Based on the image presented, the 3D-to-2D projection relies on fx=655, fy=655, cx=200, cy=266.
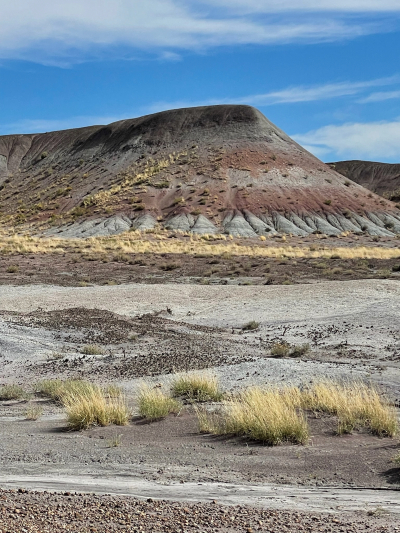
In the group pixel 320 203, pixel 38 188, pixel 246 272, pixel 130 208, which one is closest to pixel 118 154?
pixel 38 188

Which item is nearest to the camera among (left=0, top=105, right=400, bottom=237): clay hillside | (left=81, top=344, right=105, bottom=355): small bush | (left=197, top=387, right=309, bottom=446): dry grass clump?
(left=197, top=387, right=309, bottom=446): dry grass clump

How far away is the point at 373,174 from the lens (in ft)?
502

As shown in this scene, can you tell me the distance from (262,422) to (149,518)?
3.22 m

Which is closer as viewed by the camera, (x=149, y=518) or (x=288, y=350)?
(x=149, y=518)

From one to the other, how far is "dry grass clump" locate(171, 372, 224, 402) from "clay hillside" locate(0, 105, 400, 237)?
54.6m

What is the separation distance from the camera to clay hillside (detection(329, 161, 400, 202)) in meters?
145

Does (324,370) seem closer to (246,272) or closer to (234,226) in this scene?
(246,272)

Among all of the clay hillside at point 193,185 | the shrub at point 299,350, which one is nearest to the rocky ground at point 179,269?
the shrub at point 299,350

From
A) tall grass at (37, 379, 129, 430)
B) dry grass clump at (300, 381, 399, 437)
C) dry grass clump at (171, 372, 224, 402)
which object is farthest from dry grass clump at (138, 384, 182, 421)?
dry grass clump at (300, 381, 399, 437)

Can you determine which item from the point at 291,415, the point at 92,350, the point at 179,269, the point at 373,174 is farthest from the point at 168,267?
the point at 373,174

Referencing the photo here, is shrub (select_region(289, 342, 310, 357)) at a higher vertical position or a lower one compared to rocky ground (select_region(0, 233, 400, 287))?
lower

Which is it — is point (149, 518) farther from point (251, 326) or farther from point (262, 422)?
point (251, 326)

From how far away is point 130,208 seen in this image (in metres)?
73.9

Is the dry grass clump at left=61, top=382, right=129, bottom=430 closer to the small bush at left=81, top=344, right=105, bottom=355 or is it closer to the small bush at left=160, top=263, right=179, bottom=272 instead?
the small bush at left=81, top=344, right=105, bottom=355
